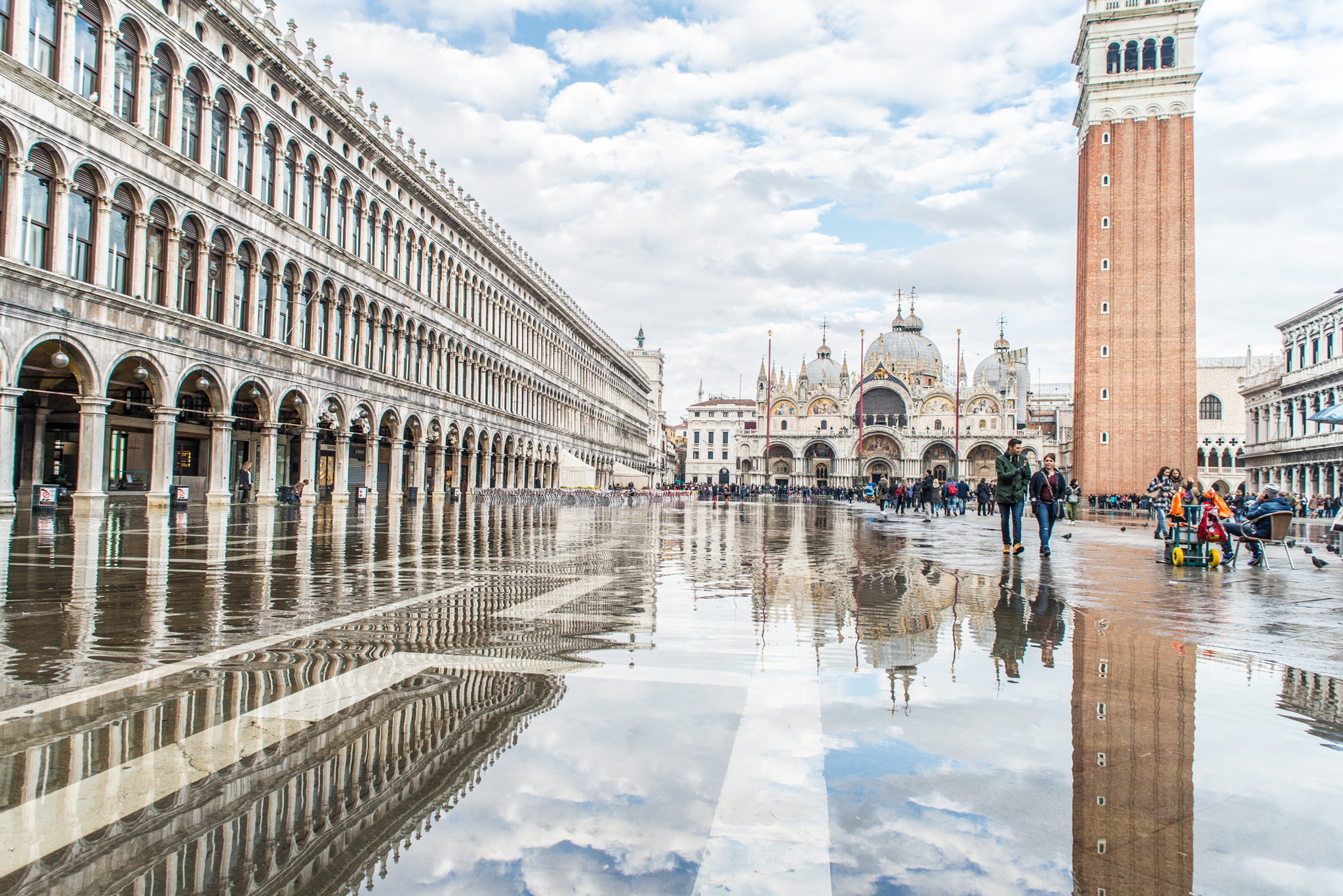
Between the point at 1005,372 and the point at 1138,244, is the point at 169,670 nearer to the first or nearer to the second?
the point at 1138,244

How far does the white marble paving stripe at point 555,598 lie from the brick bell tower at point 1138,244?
60.9 m

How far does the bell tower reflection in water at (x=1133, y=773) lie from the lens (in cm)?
234

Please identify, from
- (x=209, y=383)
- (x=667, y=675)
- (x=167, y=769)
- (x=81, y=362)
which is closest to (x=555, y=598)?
(x=667, y=675)

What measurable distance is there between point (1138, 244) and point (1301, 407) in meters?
16.5

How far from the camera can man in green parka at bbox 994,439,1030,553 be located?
12.8 meters

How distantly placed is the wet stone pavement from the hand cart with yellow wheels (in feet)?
12.5

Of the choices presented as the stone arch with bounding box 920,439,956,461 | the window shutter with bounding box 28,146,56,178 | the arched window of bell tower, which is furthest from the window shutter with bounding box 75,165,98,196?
the stone arch with bounding box 920,439,956,461

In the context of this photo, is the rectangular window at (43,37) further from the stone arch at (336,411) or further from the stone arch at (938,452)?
the stone arch at (938,452)

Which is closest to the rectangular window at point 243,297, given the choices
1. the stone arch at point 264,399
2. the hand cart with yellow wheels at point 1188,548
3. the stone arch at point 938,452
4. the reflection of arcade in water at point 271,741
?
the stone arch at point 264,399

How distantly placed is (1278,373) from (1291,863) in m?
76.0

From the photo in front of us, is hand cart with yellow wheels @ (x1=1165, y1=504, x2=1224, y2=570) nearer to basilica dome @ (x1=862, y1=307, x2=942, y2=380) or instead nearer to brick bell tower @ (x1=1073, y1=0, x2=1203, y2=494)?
brick bell tower @ (x1=1073, y1=0, x2=1203, y2=494)

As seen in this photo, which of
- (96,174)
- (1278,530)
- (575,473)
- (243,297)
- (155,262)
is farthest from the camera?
(575,473)

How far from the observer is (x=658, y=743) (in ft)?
10.9

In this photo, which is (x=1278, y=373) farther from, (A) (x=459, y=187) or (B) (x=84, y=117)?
(B) (x=84, y=117)
